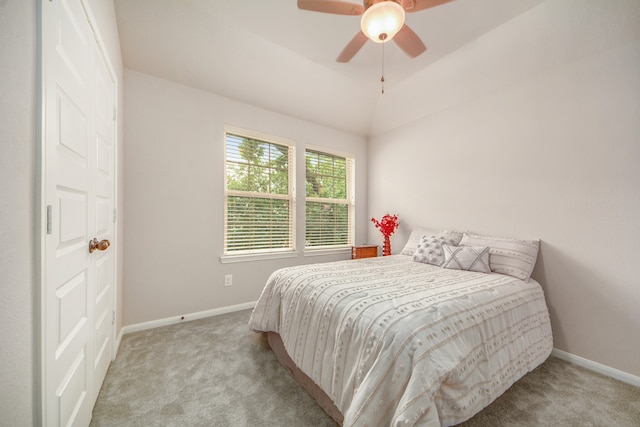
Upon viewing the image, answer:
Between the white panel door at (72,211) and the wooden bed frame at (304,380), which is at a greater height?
the white panel door at (72,211)

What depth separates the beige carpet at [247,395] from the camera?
→ 1379 mm

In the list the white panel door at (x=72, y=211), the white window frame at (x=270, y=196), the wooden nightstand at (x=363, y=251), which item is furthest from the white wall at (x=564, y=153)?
the white panel door at (x=72, y=211)

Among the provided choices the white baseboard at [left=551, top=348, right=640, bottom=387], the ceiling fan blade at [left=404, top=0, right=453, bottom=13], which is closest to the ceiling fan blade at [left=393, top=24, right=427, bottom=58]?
the ceiling fan blade at [left=404, top=0, right=453, bottom=13]

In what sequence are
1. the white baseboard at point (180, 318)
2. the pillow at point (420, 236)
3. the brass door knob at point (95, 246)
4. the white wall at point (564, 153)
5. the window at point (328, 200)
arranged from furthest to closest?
the window at point (328, 200) < the pillow at point (420, 236) < the white baseboard at point (180, 318) < the white wall at point (564, 153) < the brass door knob at point (95, 246)

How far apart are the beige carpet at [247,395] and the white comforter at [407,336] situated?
0.17m

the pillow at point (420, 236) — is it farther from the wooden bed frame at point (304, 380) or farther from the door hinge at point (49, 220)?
the door hinge at point (49, 220)

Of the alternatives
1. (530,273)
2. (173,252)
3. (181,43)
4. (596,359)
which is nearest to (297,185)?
(173,252)

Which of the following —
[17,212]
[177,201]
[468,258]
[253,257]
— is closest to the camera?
[17,212]

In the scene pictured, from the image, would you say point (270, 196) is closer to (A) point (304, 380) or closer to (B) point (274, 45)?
(B) point (274, 45)

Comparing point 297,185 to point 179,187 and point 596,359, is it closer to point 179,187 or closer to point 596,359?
point 179,187

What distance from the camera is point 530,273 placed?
2.12 metres

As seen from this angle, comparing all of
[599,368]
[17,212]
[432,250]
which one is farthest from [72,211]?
[599,368]

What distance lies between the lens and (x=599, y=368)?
1898 mm

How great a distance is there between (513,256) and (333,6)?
8.05 feet
